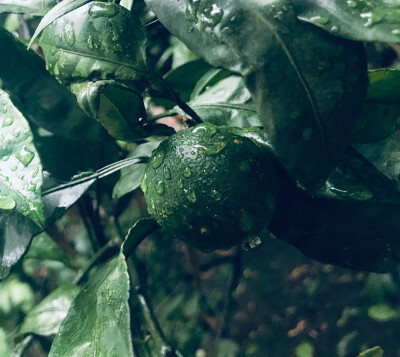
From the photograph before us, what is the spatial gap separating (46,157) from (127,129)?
10.6 inches

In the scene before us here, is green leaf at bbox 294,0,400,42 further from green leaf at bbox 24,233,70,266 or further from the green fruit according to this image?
green leaf at bbox 24,233,70,266

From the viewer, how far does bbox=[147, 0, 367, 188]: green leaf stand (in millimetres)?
384

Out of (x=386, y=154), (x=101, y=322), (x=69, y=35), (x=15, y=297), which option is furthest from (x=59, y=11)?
(x=15, y=297)

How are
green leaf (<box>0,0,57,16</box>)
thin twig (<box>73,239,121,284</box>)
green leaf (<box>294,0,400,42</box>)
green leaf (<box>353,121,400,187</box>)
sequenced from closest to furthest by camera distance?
green leaf (<box>294,0,400,42</box>) < green leaf (<box>353,121,400,187</box>) < green leaf (<box>0,0,57,16</box>) < thin twig (<box>73,239,121,284</box>)

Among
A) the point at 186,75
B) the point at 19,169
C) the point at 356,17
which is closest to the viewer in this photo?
the point at 356,17

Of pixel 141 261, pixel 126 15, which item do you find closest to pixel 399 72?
pixel 126 15

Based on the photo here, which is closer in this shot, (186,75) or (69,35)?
(69,35)

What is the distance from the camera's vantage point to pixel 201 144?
1.62ft

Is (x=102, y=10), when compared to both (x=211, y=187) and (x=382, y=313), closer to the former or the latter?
(x=211, y=187)

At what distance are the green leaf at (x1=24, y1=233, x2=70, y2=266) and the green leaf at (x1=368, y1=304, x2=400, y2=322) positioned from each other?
0.58 meters

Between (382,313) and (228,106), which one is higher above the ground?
(228,106)

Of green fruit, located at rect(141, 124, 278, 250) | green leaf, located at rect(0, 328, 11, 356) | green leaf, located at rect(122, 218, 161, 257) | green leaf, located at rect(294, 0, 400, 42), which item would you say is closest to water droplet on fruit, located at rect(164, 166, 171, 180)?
green fruit, located at rect(141, 124, 278, 250)

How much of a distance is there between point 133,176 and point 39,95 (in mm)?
205

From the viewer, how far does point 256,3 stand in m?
0.39
